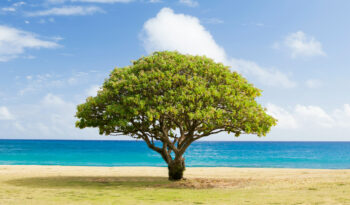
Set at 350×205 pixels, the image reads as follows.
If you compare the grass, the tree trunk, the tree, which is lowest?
the grass

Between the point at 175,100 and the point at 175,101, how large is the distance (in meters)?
0.08

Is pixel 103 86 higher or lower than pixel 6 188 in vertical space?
higher

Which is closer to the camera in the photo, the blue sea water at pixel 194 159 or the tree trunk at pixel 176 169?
the tree trunk at pixel 176 169

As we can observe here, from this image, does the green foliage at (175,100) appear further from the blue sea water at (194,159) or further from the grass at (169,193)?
the blue sea water at (194,159)

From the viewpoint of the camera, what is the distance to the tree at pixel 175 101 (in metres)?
20.0

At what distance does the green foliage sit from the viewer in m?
20.0

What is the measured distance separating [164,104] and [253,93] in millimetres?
6269

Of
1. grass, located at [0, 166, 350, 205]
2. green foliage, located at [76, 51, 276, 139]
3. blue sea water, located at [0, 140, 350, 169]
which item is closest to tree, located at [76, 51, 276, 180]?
green foliage, located at [76, 51, 276, 139]

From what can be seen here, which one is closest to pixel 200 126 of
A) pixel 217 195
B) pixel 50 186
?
pixel 217 195

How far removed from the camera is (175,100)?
19984 millimetres

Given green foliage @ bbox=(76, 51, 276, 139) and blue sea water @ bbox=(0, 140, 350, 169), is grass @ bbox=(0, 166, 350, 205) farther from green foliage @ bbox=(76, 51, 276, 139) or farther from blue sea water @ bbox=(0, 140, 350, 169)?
blue sea water @ bbox=(0, 140, 350, 169)

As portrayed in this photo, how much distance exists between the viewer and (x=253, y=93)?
22.3 m

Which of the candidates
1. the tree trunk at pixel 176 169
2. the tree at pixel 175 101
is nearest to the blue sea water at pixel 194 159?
the tree trunk at pixel 176 169

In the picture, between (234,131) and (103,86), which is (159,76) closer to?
(103,86)
